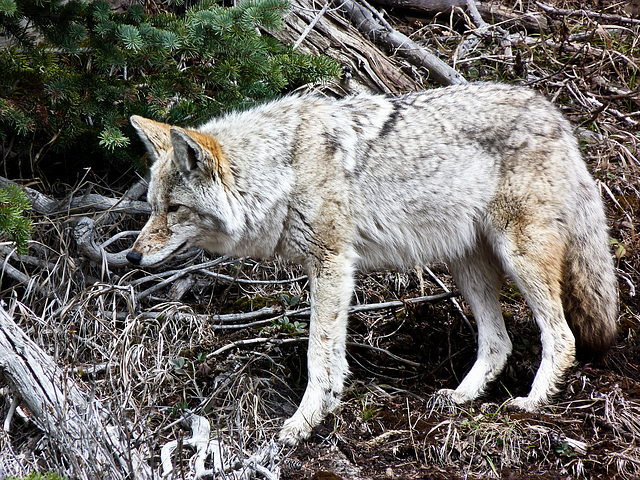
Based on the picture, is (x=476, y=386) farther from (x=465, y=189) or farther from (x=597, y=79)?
(x=597, y=79)

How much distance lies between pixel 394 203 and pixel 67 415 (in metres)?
2.52

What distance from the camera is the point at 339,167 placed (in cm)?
429

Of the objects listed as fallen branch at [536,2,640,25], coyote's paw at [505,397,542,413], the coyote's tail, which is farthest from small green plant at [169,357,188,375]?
fallen branch at [536,2,640,25]

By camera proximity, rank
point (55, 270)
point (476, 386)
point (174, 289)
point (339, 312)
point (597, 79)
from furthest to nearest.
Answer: point (597, 79) < point (174, 289) < point (55, 270) < point (476, 386) < point (339, 312)

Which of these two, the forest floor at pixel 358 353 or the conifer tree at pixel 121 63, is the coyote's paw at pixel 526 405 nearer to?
the forest floor at pixel 358 353

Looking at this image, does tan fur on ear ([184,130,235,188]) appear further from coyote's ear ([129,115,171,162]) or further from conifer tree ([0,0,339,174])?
conifer tree ([0,0,339,174])

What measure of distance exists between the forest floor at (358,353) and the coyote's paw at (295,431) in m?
0.07

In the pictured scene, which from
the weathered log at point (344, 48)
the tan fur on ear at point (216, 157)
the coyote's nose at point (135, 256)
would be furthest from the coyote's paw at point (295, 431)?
the weathered log at point (344, 48)

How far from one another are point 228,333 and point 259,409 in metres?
1.06

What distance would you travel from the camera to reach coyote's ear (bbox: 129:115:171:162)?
4.24m

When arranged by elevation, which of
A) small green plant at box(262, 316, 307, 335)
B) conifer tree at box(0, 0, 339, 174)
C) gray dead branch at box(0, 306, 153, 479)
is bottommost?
small green plant at box(262, 316, 307, 335)

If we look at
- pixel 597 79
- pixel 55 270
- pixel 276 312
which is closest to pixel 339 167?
pixel 276 312

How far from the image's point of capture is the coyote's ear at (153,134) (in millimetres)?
4242

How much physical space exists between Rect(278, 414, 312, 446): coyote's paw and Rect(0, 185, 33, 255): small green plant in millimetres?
1971
